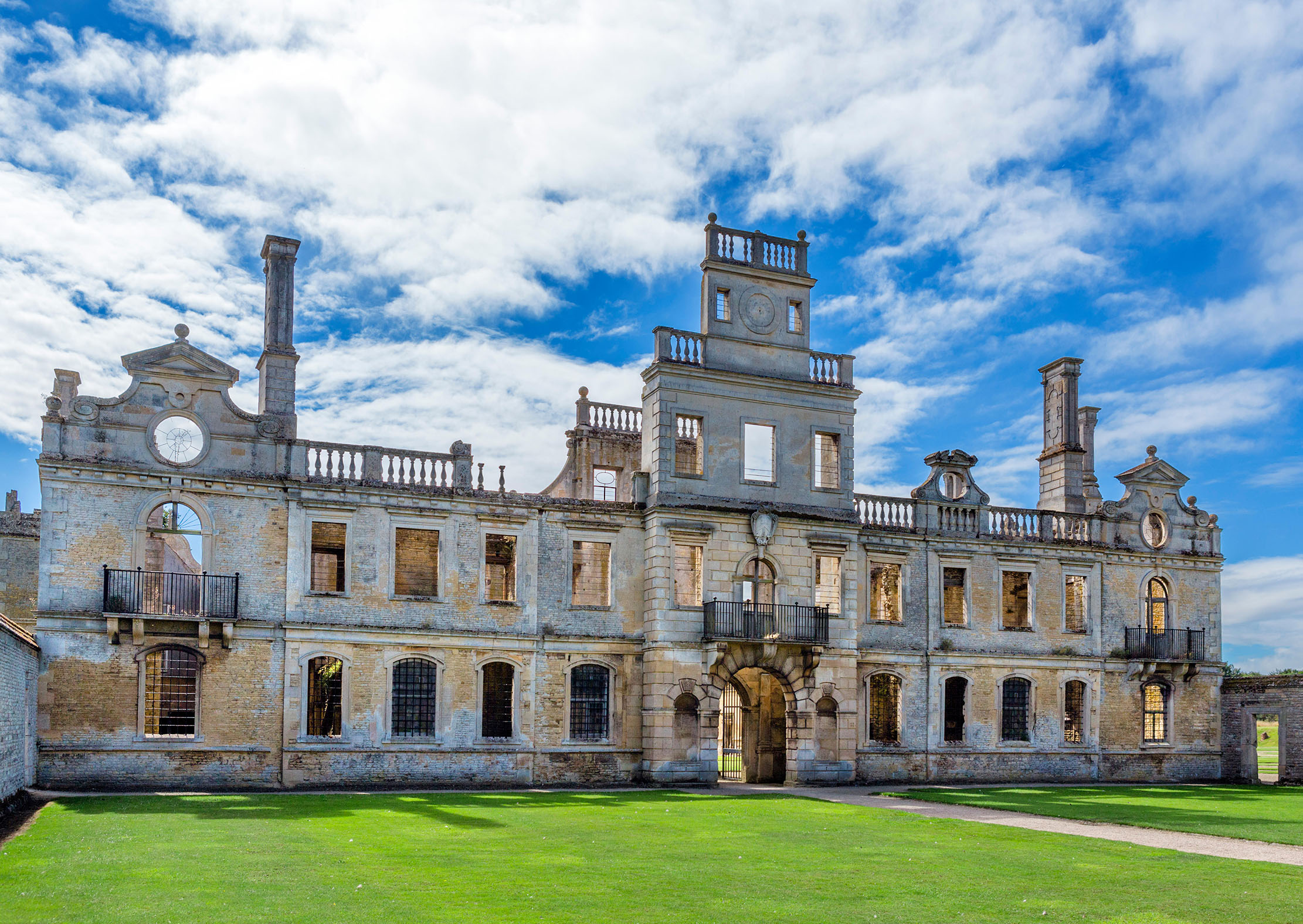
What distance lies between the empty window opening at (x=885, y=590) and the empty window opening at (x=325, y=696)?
606 inches

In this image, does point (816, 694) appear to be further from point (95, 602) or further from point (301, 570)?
point (95, 602)

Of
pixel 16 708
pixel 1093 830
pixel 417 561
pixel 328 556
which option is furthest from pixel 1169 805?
pixel 16 708

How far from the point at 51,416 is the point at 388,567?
835cm

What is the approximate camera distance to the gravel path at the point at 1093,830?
17406 millimetres

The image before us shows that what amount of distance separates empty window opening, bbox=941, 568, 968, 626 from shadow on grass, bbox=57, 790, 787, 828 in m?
10.5

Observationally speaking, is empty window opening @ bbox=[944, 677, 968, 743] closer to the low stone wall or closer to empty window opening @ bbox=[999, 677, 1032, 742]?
empty window opening @ bbox=[999, 677, 1032, 742]

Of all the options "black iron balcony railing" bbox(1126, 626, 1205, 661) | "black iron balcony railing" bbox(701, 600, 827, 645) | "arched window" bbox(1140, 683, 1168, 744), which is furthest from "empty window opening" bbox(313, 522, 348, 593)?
"arched window" bbox(1140, 683, 1168, 744)

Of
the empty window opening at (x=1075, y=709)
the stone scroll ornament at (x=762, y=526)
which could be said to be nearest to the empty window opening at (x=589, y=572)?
the stone scroll ornament at (x=762, y=526)

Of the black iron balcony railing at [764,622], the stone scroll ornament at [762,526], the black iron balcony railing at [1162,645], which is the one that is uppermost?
the stone scroll ornament at [762,526]

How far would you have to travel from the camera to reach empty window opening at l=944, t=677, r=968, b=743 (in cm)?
3409

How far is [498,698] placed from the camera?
29.7m

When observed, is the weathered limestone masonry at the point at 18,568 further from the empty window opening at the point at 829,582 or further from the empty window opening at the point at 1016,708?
the empty window opening at the point at 1016,708

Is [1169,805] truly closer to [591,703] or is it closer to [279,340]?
[591,703]

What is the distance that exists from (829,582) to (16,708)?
20.2m
